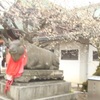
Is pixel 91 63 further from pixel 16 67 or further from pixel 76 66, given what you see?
pixel 16 67

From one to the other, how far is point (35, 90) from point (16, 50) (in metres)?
1.39

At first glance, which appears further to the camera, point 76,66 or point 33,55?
point 76,66

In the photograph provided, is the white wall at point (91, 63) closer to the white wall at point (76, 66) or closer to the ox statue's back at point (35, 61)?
the white wall at point (76, 66)

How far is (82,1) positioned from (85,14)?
3.80 ft

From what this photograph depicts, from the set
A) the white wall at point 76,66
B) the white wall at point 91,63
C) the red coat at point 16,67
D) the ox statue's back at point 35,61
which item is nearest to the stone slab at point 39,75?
the ox statue's back at point 35,61

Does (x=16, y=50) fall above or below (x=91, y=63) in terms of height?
above

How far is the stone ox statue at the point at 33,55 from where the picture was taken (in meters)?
6.36

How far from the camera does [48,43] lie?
1268cm

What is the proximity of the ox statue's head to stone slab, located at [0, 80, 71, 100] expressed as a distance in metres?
0.86

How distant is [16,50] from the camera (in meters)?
6.28

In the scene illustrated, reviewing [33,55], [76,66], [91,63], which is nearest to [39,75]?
[33,55]

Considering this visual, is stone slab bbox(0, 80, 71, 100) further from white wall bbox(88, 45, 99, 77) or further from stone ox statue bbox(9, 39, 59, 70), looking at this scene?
white wall bbox(88, 45, 99, 77)

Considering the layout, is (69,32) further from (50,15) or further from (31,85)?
(31,85)

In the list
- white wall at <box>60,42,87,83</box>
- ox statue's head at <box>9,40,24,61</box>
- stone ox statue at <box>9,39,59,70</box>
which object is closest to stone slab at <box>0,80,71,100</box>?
stone ox statue at <box>9,39,59,70</box>
